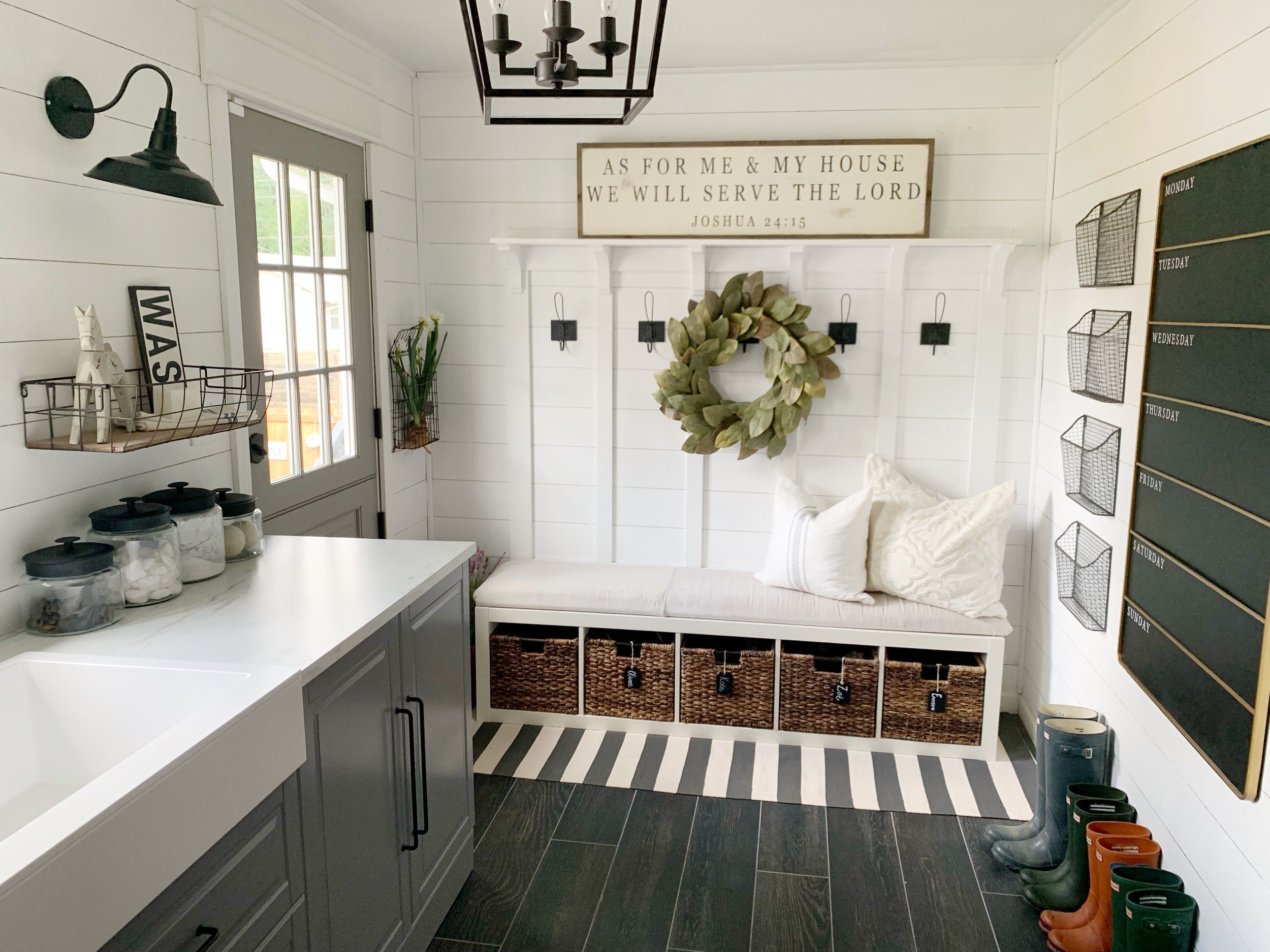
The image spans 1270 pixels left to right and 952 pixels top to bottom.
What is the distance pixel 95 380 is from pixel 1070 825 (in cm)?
251

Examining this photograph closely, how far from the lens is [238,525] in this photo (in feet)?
7.65

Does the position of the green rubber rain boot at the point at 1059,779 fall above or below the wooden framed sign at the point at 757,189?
below

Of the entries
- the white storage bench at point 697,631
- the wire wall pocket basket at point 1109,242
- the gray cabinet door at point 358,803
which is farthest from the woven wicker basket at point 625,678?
the wire wall pocket basket at point 1109,242

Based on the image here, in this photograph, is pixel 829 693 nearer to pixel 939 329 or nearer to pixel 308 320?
pixel 939 329

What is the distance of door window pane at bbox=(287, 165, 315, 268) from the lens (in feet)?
9.46

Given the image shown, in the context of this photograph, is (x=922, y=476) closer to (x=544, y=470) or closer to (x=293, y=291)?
(x=544, y=470)

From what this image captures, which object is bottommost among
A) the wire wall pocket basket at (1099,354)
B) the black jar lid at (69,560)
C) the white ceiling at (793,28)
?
the black jar lid at (69,560)

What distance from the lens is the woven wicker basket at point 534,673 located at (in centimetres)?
349

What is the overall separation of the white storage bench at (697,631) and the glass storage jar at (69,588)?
172cm

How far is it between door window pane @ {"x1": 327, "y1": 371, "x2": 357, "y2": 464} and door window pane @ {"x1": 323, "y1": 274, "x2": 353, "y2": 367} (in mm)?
50

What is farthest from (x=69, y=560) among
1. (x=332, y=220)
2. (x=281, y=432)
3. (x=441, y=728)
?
(x=332, y=220)

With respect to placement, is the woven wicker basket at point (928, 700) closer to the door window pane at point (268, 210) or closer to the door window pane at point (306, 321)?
the door window pane at point (306, 321)

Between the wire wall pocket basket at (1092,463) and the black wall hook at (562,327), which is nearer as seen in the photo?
the wire wall pocket basket at (1092,463)

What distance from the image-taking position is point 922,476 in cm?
362
